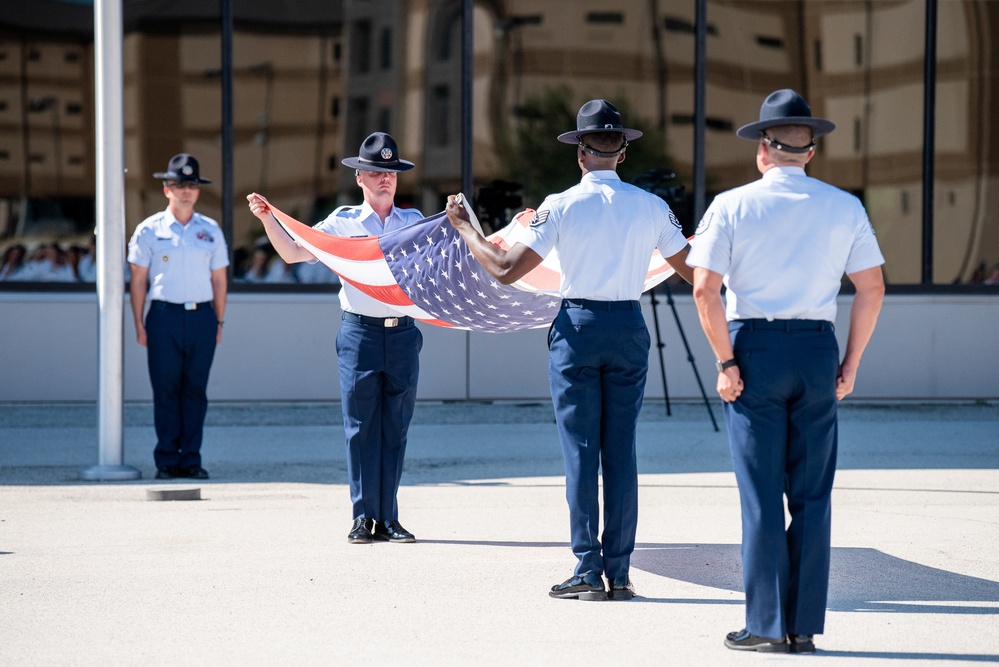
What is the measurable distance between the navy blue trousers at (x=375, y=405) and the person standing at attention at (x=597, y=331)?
1.38 metres

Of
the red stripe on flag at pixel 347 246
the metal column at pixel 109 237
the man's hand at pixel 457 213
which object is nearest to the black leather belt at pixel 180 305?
the metal column at pixel 109 237

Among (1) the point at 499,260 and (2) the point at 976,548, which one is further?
(2) the point at 976,548

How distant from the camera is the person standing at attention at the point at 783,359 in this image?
4.82 m

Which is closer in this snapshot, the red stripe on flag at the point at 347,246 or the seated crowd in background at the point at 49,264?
the red stripe on flag at the point at 347,246

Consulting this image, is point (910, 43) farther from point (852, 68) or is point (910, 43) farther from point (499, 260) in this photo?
point (499, 260)

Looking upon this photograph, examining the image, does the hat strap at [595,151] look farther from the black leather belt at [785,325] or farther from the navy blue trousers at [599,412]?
the black leather belt at [785,325]

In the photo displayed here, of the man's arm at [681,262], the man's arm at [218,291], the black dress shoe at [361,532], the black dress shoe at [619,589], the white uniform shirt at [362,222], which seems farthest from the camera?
the man's arm at [218,291]

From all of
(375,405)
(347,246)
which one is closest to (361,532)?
(375,405)

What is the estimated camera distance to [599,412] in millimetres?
5742

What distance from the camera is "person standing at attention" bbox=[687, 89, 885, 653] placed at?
4.82 m

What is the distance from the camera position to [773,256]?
16.0ft

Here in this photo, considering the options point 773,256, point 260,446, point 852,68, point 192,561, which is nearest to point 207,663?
point 192,561

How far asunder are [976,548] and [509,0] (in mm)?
8983

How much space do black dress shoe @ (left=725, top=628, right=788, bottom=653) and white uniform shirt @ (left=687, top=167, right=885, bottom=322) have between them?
45.3 inches
